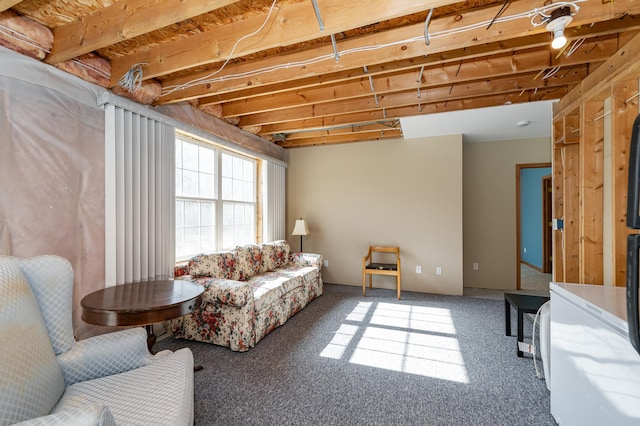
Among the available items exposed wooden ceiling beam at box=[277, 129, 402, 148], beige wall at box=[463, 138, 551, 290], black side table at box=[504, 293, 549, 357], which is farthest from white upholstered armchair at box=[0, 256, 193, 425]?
beige wall at box=[463, 138, 551, 290]

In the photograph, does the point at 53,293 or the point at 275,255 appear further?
the point at 275,255

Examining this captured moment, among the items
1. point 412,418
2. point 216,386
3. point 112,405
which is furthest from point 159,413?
point 412,418

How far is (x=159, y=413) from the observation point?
3.51 feet

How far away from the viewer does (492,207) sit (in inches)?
174

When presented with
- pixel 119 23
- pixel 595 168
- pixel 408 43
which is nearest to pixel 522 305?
pixel 595 168

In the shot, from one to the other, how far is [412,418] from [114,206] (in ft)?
9.09

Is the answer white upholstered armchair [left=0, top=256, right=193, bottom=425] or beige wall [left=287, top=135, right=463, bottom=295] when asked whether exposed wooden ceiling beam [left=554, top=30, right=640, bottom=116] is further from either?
white upholstered armchair [left=0, top=256, right=193, bottom=425]

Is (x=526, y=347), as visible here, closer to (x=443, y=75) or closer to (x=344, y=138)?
(x=443, y=75)

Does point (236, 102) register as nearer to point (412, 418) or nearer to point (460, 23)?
point (460, 23)

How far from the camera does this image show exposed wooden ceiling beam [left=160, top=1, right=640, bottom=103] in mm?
1560

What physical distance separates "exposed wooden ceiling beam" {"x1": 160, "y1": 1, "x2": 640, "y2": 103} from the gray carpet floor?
2.39 metres

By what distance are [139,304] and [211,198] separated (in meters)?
1.99

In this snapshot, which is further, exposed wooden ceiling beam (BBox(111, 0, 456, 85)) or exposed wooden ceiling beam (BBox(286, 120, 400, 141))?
exposed wooden ceiling beam (BBox(286, 120, 400, 141))

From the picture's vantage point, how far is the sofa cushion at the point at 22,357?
89 cm
